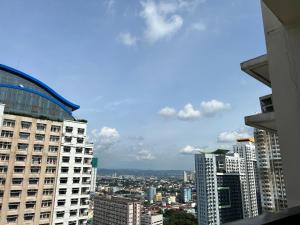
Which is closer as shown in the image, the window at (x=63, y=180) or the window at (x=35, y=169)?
the window at (x=35, y=169)

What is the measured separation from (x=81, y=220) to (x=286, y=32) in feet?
85.6

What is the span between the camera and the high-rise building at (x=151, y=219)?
179ft

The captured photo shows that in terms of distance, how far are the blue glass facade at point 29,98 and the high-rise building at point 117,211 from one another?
34.0 metres

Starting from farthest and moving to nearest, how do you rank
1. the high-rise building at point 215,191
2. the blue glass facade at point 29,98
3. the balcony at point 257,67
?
1. the high-rise building at point 215,191
2. the blue glass facade at point 29,98
3. the balcony at point 257,67

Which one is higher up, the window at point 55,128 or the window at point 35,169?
the window at point 55,128

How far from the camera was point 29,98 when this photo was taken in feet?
84.6

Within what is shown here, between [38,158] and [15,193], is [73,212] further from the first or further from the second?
[38,158]

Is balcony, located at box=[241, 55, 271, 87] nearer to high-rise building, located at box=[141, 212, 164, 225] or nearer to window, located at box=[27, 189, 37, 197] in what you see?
window, located at box=[27, 189, 37, 197]

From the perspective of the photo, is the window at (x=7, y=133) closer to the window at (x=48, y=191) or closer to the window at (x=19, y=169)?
the window at (x=19, y=169)

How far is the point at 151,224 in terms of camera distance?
2112 inches

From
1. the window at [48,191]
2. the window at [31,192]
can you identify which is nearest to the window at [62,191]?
the window at [48,191]

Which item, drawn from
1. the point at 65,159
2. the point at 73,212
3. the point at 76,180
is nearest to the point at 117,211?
the point at 73,212

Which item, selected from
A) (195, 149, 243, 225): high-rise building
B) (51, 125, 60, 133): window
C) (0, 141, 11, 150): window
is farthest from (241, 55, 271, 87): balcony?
(195, 149, 243, 225): high-rise building

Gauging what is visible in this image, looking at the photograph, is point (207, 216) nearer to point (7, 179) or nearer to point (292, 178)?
point (7, 179)
